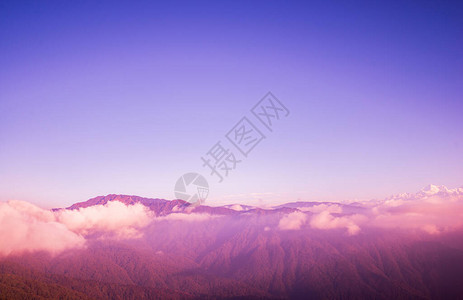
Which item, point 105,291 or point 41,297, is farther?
point 105,291

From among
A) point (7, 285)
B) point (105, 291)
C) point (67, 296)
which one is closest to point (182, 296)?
point (105, 291)

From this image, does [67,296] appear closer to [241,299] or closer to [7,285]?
[7,285]

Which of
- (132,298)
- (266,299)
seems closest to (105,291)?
(132,298)

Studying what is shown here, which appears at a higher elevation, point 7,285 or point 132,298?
point 7,285

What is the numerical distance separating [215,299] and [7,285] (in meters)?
124

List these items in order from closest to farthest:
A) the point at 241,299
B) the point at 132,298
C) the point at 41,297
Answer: the point at 41,297 < the point at 132,298 < the point at 241,299

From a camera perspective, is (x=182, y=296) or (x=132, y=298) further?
(x=182, y=296)

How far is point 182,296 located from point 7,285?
9841 centimetres

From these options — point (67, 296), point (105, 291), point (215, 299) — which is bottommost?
point (215, 299)

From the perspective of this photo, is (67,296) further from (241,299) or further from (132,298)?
(241,299)

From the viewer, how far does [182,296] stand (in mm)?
181750

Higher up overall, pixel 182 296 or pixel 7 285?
pixel 7 285

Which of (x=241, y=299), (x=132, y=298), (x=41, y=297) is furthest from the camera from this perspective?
(x=241, y=299)

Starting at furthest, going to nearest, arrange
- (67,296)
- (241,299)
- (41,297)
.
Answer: (241,299) → (67,296) → (41,297)
